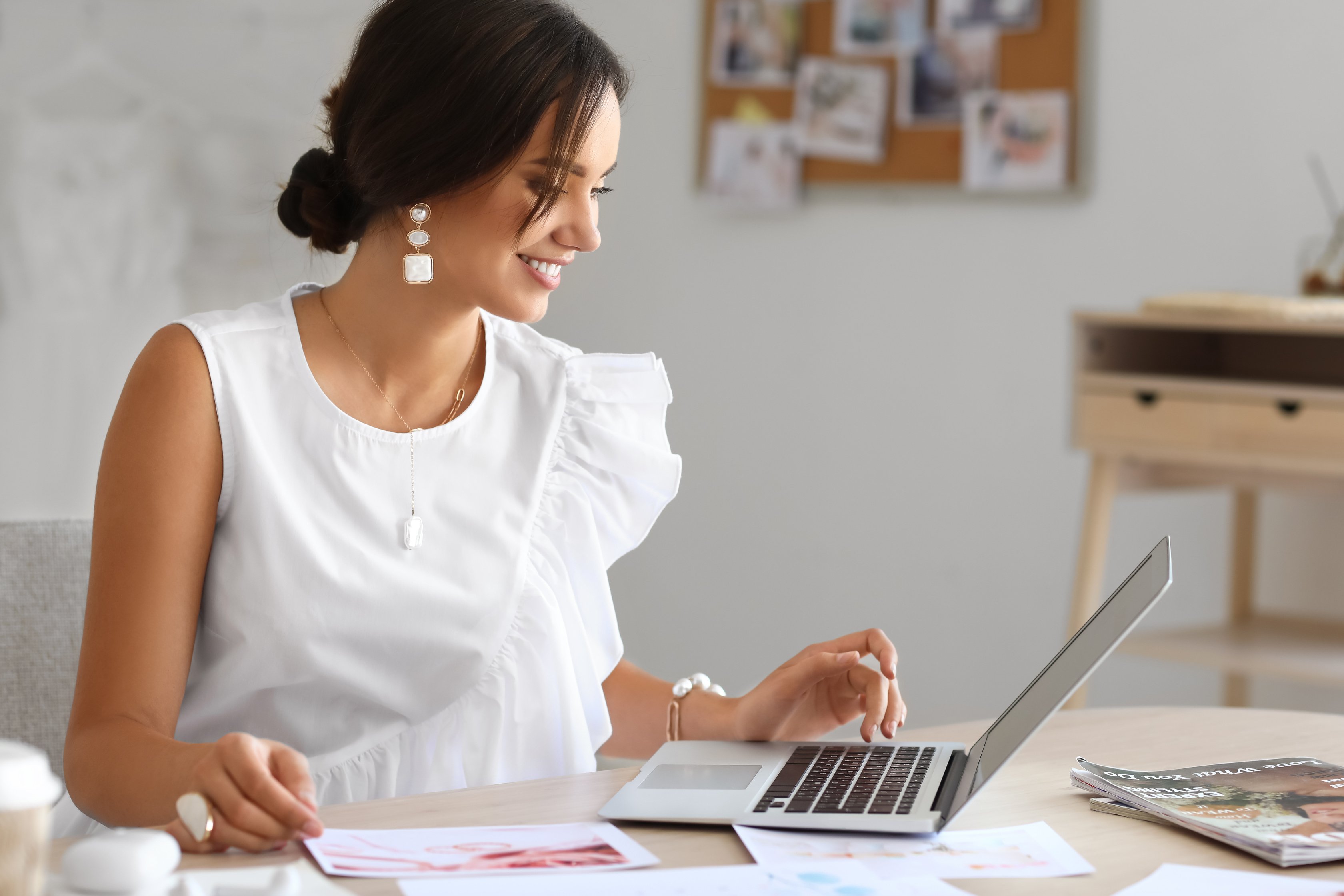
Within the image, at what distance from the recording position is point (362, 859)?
0.74m

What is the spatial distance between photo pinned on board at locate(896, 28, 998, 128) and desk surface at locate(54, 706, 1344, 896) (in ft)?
5.56

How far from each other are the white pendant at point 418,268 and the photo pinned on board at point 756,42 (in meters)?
1.87

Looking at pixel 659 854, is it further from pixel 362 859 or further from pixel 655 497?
pixel 655 497

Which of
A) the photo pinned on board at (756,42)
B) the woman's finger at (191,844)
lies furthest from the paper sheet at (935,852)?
the photo pinned on board at (756,42)

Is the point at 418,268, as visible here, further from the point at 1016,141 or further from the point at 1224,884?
the point at 1016,141

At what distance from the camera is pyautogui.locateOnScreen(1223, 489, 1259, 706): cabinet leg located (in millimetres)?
2344

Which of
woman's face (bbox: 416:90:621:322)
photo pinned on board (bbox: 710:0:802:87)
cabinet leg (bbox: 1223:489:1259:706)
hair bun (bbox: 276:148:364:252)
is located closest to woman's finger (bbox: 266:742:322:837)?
woman's face (bbox: 416:90:621:322)

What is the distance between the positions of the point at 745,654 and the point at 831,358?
2.24ft

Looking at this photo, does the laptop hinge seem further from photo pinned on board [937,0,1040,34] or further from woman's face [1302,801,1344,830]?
photo pinned on board [937,0,1040,34]

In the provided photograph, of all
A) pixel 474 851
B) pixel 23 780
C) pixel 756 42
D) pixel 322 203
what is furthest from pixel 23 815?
pixel 756 42

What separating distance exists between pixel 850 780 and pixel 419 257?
546mm

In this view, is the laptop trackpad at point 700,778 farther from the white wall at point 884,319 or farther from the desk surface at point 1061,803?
the white wall at point 884,319

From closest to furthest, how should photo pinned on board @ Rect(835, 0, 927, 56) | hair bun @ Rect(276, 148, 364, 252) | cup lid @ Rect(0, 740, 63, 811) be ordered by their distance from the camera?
cup lid @ Rect(0, 740, 63, 811)
hair bun @ Rect(276, 148, 364, 252)
photo pinned on board @ Rect(835, 0, 927, 56)

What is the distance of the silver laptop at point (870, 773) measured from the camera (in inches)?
31.4
